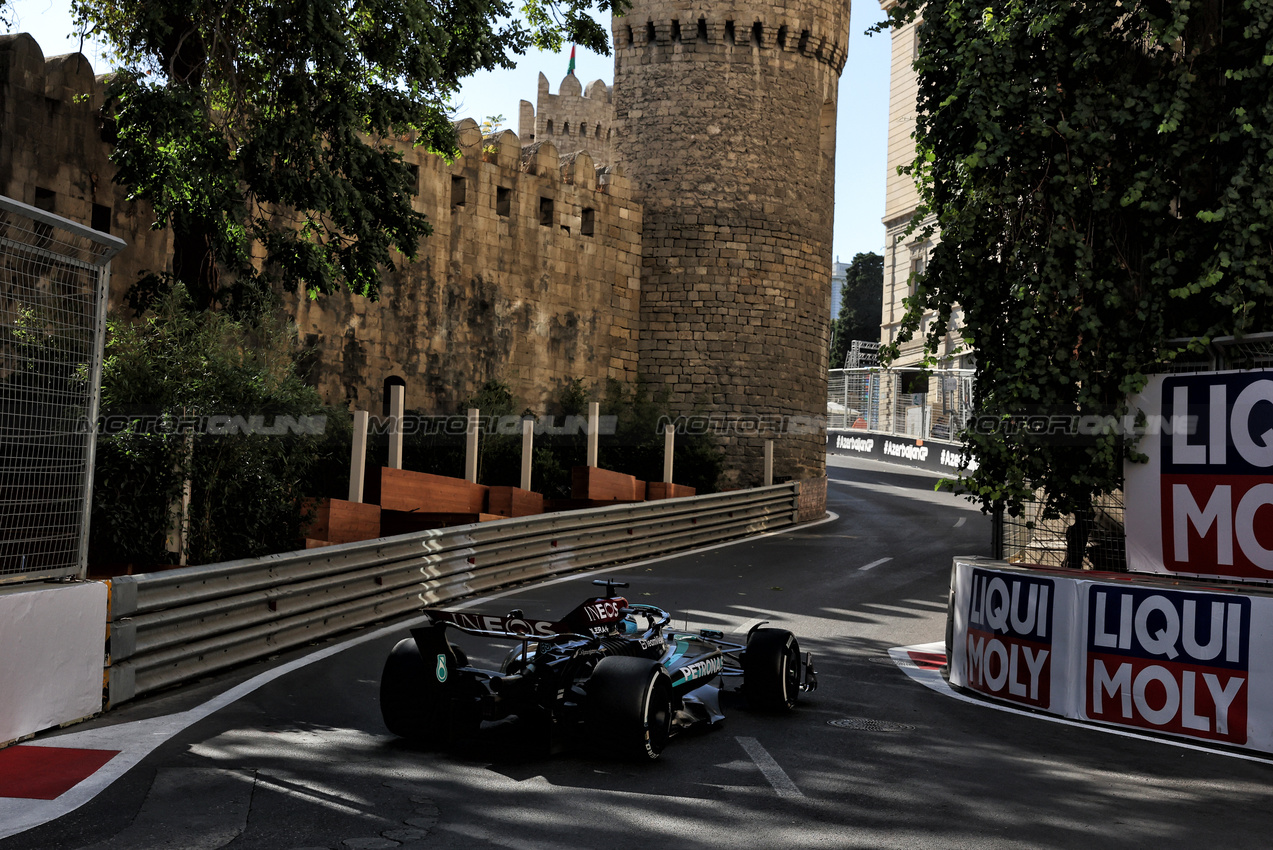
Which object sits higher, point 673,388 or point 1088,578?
point 673,388

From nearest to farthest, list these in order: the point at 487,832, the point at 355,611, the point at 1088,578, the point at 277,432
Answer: the point at 487,832 < the point at 1088,578 < the point at 355,611 < the point at 277,432

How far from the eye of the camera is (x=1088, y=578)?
27.5 feet

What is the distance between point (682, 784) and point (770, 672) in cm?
195

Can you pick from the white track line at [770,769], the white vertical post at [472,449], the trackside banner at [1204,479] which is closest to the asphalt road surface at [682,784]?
the white track line at [770,769]

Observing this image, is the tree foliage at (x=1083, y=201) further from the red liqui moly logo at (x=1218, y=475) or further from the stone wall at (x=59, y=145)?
the stone wall at (x=59, y=145)

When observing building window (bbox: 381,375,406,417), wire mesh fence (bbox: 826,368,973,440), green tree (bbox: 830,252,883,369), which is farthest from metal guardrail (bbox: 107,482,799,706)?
green tree (bbox: 830,252,883,369)

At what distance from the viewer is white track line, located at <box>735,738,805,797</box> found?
5879 millimetres

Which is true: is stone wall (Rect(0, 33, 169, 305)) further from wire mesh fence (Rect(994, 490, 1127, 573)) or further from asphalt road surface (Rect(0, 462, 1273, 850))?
wire mesh fence (Rect(994, 490, 1127, 573))

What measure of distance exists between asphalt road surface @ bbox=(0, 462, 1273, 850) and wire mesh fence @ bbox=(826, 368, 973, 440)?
35.3m

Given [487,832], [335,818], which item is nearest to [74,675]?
[335,818]

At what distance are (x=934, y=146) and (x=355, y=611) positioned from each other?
6819mm

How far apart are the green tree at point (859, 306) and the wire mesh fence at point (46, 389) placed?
Answer: 261 ft

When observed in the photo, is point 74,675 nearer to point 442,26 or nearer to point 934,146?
point 934,146

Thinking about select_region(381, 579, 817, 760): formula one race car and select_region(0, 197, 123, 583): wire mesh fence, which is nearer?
select_region(381, 579, 817, 760): formula one race car
